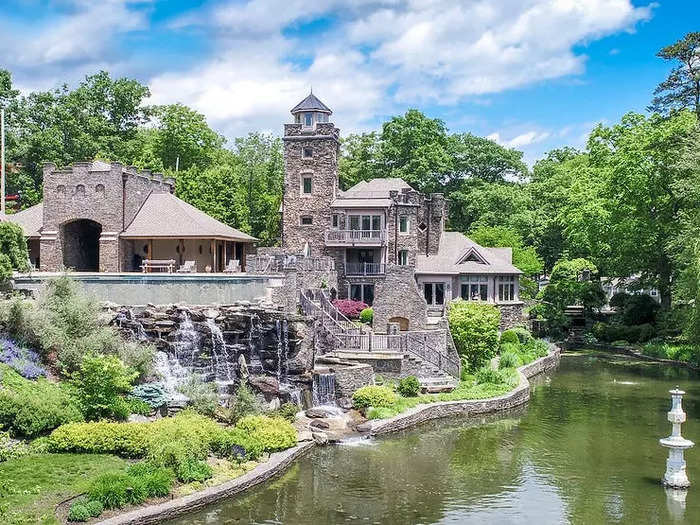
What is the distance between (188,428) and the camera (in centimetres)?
2209

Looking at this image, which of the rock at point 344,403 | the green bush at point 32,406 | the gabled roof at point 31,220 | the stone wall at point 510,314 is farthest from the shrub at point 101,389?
the stone wall at point 510,314

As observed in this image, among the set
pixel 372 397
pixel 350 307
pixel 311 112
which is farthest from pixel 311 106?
pixel 372 397

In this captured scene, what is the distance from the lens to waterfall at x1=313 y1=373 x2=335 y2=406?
31.2 metres

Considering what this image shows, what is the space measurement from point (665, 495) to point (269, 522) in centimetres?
1140

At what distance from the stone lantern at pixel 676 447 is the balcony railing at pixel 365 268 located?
29.3 meters

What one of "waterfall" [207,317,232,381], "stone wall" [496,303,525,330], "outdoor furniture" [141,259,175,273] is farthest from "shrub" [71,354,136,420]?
"stone wall" [496,303,525,330]

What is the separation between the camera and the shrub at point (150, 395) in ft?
83.6

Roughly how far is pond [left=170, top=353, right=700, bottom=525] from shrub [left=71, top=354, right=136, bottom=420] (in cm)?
601

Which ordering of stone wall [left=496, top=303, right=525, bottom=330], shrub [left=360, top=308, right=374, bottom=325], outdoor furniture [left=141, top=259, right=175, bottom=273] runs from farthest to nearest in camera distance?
stone wall [left=496, top=303, right=525, bottom=330] < shrub [left=360, top=308, right=374, bottom=325] < outdoor furniture [left=141, top=259, right=175, bottom=273]

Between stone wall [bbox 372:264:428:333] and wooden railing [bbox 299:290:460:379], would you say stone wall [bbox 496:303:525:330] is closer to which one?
stone wall [bbox 372:264:428:333]

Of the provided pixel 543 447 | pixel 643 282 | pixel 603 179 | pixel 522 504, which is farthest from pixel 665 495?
pixel 603 179

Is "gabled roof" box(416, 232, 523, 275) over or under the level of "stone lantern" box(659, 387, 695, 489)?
over

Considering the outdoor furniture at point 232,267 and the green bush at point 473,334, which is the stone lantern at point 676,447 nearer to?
the green bush at point 473,334

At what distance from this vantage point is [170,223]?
40312 mm
